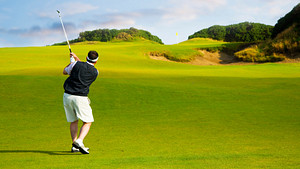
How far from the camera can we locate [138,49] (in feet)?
190

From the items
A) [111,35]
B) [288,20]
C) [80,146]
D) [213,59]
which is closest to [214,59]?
[213,59]

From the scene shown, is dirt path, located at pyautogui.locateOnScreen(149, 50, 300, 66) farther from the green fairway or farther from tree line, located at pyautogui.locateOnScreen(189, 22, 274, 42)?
tree line, located at pyautogui.locateOnScreen(189, 22, 274, 42)

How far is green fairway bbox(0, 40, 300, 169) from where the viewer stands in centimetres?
688

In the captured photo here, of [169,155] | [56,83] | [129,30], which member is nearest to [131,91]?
[56,83]

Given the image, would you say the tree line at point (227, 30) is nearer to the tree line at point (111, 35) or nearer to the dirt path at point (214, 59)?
the tree line at point (111, 35)

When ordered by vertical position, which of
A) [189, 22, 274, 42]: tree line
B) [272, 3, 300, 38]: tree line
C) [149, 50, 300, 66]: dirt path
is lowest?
[149, 50, 300, 66]: dirt path

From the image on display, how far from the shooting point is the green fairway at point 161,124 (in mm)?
6879

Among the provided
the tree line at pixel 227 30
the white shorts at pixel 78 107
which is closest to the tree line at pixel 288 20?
the tree line at pixel 227 30

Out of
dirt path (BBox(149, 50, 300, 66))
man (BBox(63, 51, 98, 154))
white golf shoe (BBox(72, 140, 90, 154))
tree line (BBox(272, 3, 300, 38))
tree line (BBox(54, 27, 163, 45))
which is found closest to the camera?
white golf shoe (BBox(72, 140, 90, 154))

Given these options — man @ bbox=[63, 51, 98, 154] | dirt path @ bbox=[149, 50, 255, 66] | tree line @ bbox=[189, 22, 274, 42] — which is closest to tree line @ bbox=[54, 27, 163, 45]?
tree line @ bbox=[189, 22, 274, 42]

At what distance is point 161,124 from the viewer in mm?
12484

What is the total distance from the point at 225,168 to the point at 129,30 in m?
175

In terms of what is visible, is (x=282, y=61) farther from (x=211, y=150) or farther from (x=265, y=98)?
(x=211, y=150)

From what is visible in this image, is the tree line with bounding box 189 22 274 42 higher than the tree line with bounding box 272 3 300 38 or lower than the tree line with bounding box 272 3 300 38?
higher
